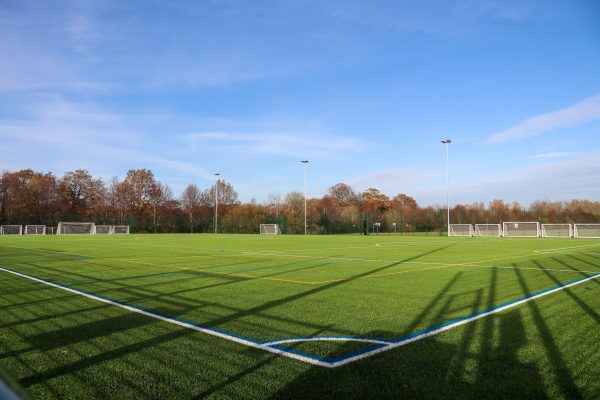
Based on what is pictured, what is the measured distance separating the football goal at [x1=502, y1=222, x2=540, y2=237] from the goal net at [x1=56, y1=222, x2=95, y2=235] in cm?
5563

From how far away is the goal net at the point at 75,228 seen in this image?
193 ft

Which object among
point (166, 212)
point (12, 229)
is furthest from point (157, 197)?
point (12, 229)

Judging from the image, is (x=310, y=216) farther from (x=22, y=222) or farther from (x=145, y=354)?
(x=145, y=354)

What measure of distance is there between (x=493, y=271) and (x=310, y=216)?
2377 inches

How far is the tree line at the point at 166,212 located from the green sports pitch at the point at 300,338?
5044 centimetres

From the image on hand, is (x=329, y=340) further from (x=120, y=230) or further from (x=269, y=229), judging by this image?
(x=120, y=230)

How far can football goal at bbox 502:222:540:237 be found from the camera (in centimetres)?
4641

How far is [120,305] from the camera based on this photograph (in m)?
7.18

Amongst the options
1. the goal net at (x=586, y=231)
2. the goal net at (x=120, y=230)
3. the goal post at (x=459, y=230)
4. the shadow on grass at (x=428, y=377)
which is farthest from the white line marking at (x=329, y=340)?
the goal net at (x=120, y=230)

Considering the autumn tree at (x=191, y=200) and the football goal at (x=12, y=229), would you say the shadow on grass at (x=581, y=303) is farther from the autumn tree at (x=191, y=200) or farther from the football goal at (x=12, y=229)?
the autumn tree at (x=191, y=200)

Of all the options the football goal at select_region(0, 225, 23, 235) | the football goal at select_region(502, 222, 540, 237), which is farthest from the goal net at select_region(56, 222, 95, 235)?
the football goal at select_region(502, 222, 540, 237)

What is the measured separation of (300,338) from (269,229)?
57.6 m

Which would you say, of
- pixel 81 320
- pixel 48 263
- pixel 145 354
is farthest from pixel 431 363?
pixel 48 263

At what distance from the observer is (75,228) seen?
60250 millimetres
